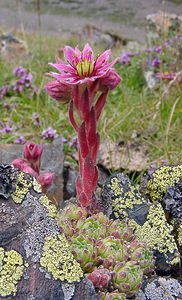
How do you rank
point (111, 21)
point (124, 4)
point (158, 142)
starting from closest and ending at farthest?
point (158, 142), point (111, 21), point (124, 4)

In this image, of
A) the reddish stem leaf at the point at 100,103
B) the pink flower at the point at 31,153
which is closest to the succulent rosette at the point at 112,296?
the reddish stem leaf at the point at 100,103

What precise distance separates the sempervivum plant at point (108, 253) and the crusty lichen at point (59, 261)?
6 cm

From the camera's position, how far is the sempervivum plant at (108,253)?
1541 mm

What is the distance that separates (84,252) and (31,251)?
167 millimetres

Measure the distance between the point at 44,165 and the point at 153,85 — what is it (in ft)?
6.58

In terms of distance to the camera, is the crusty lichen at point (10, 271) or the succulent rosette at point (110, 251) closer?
the crusty lichen at point (10, 271)

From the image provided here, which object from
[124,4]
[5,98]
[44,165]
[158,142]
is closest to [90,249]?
[44,165]

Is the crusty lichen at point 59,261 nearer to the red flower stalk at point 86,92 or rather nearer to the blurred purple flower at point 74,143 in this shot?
the red flower stalk at point 86,92


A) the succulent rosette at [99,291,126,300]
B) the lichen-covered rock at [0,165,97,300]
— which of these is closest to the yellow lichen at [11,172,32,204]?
the lichen-covered rock at [0,165,97,300]

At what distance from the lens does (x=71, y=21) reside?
11664 mm

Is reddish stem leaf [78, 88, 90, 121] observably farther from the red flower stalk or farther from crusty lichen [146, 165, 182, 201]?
crusty lichen [146, 165, 182, 201]

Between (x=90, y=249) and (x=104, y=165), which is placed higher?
(x=90, y=249)

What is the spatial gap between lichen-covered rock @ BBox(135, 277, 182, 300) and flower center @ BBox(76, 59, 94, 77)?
2.40 ft

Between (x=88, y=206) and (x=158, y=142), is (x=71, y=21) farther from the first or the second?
(x=88, y=206)
